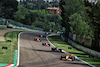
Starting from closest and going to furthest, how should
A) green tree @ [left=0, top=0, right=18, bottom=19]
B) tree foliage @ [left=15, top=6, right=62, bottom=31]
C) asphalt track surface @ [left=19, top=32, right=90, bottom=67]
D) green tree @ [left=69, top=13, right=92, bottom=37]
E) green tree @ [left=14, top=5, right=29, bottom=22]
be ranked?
asphalt track surface @ [left=19, top=32, right=90, bottom=67], green tree @ [left=69, top=13, right=92, bottom=37], green tree @ [left=0, top=0, right=18, bottom=19], tree foliage @ [left=15, top=6, right=62, bottom=31], green tree @ [left=14, top=5, right=29, bottom=22]

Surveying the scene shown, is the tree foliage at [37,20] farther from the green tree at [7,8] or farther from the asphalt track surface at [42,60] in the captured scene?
the asphalt track surface at [42,60]

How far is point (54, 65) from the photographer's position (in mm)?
20453

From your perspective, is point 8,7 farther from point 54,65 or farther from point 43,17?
point 54,65

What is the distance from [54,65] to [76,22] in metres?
30.0

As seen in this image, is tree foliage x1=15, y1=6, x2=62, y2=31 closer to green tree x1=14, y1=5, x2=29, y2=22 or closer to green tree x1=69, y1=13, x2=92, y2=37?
green tree x1=14, y1=5, x2=29, y2=22

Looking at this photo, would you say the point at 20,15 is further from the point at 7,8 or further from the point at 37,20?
the point at 7,8

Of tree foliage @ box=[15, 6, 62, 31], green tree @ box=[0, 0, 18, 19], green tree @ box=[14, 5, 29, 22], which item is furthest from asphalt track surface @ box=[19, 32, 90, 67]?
green tree @ box=[14, 5, 29, 22]

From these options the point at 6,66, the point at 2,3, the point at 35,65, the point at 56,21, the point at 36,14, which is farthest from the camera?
the point at 56,21

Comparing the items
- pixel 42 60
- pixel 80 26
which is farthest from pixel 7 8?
pixel 42 60

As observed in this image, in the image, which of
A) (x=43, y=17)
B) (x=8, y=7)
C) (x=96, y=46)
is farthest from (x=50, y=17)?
(x=96, y=46)

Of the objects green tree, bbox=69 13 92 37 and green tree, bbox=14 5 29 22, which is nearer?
green tree, bbox=69 13 92 37

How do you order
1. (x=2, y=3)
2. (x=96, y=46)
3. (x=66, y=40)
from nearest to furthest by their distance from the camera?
(x=96, y=46)
(x=66, y=40)
(x=2, y=3)

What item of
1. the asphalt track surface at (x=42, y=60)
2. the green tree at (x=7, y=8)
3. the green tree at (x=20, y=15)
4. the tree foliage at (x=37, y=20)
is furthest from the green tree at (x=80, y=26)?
the green tree at (x=20, y=15)

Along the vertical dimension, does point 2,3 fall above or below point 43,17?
above
